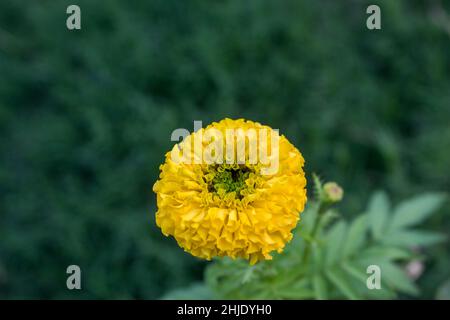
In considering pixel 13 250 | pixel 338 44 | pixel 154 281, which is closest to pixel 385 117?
pixel 338 44

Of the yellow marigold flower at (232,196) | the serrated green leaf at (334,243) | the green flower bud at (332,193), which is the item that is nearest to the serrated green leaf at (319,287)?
the serrated green leaf at (334,243)

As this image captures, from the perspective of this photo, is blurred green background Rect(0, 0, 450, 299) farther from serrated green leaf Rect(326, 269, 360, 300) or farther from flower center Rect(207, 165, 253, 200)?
flower center Rect(207, 165, 253, 200)

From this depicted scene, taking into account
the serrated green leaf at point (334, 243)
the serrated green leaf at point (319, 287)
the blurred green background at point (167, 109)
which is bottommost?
the serrated green leaf at point (319, 287)

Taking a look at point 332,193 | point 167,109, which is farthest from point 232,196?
point 167,109

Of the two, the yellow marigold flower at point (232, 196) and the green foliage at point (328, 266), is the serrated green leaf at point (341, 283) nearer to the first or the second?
the green foliage at point (328, 266)

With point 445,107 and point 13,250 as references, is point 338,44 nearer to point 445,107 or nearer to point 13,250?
point 445,107

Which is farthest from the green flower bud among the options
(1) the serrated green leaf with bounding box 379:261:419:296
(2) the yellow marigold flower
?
(1) the serrated green leaf with bounding box 379:261:419:296
